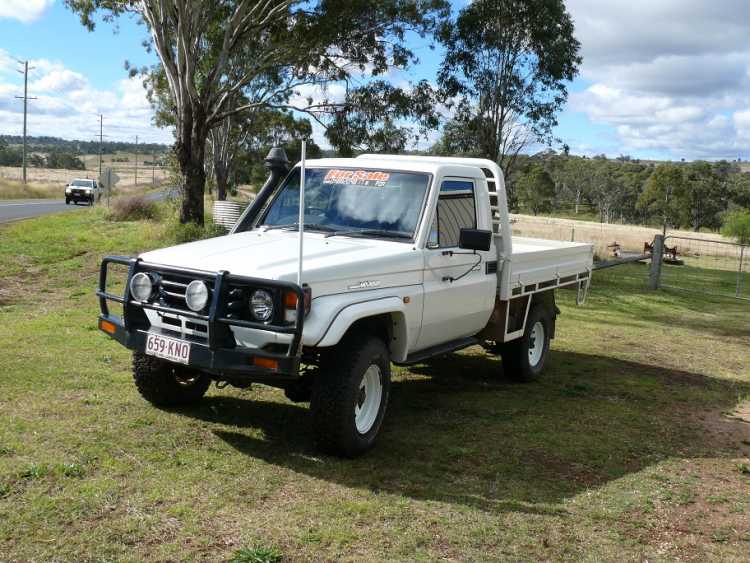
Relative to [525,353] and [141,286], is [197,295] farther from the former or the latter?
[525,353]

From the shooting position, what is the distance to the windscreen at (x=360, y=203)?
601cm

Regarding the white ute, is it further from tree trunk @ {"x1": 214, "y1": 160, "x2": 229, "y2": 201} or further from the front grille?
tree trunk @ {"x1": 214, "y1": 160, "x2": 229, "y2": 201}

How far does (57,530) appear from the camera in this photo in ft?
13.0

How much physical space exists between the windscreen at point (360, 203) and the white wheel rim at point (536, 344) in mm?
2942

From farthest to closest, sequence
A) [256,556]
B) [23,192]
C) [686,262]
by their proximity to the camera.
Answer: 1. [23,192]
2. [686,262]
3. [256,556]

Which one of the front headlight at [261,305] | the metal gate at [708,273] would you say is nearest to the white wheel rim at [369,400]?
the front headlight at [261,305]

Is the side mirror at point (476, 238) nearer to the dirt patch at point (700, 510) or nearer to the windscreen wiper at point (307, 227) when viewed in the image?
the windscreen wiper at point (307, 227)

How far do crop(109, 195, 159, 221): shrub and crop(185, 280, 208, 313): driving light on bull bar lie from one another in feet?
73.7

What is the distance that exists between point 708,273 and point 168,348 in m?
25.7

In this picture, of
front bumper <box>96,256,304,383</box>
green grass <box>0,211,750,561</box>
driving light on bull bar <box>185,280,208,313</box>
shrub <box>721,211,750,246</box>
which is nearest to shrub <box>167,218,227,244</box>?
green grass <box>0,211,750,561</box>

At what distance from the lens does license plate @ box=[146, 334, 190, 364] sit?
4926 millimetres

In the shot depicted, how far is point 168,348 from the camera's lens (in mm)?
5027

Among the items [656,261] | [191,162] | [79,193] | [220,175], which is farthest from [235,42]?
[79,193]

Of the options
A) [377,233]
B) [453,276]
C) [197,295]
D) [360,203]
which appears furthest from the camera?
[453,276]
